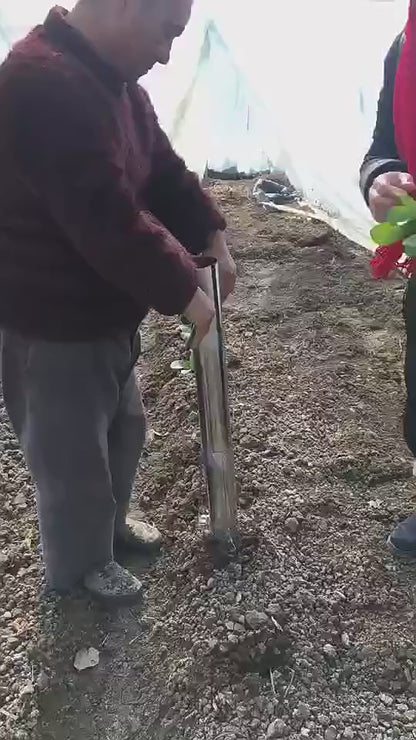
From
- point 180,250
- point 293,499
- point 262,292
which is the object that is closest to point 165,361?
point 262,292

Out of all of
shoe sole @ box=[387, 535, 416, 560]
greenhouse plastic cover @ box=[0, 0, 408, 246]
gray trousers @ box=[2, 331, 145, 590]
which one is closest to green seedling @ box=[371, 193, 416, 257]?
gray trousers @ box=[2, 331, 145, 590]

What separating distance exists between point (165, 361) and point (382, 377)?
50 centimetres

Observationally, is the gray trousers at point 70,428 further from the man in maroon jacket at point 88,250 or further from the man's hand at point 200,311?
the man's hand at point 200,311

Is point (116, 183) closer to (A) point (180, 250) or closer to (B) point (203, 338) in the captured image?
(A) point (180, 250)

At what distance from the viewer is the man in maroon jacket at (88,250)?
85cm

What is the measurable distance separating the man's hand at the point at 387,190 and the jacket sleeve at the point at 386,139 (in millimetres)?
53

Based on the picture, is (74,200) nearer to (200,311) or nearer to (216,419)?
(200,311)

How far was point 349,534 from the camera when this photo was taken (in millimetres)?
1322

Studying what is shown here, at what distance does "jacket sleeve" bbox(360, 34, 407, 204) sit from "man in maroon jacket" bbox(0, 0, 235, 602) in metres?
0.26

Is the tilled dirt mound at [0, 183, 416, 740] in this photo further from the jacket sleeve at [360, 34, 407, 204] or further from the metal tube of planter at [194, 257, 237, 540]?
the jacket sleeve at [360, 34, 407, 204]

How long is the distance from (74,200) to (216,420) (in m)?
0.43

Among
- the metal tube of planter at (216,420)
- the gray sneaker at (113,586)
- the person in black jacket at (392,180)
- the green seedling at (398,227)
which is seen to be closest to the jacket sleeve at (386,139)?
the person in black jacket at (392,180)

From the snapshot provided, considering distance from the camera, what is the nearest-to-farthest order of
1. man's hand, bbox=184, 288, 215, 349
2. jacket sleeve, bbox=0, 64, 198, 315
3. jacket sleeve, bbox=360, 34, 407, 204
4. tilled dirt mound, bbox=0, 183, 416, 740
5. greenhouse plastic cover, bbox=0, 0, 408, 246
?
jacket sleeve, bbox=0, 64, 198, 315 → man's hand, bbox=184, 288, 215, 349 → tilled dirt mound, bbox=0, 183, 416, 740 → jacket sleeve, bbox=360, 34, 407, 204 → greenhouse plastic cover, bbox=0, 0, 408, 246

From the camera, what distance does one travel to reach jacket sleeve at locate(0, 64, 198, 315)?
0.84 meters
